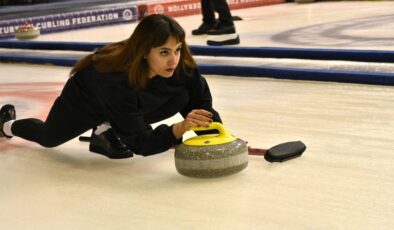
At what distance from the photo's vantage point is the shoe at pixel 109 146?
5.96 ft

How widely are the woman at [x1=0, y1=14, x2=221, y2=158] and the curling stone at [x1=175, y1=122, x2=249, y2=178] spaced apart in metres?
0.05

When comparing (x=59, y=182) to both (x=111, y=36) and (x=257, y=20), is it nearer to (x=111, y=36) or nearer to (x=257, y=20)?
(x=111, y=36)

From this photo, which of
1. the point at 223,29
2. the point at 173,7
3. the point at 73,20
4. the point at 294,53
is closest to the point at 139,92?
the point at 294,53

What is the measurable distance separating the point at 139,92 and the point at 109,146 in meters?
0.28

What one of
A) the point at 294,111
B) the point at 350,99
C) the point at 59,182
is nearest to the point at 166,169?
the point at 59,182

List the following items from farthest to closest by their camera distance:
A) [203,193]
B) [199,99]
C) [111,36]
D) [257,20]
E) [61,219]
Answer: [257,20], [111,36], [199,99], [203,193], [61,219]

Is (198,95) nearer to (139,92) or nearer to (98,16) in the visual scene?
(139,92)

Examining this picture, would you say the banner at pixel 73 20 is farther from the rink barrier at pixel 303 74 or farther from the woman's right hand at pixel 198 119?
the woman's right hand at pixel 198 119

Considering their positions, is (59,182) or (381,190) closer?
(381,190)

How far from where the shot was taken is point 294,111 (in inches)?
92.0

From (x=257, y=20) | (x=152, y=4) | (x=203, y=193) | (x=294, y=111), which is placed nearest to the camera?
(x=203, y=193)

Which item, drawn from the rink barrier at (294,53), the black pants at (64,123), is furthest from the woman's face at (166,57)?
the rink barrier at (294,53)

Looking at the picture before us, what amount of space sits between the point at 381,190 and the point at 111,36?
14.7ft

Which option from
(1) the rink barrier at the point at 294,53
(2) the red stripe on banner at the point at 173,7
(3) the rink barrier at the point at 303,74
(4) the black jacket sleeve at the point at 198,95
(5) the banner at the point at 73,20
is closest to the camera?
(4) the black jacket sleeve at the point at 198,95
